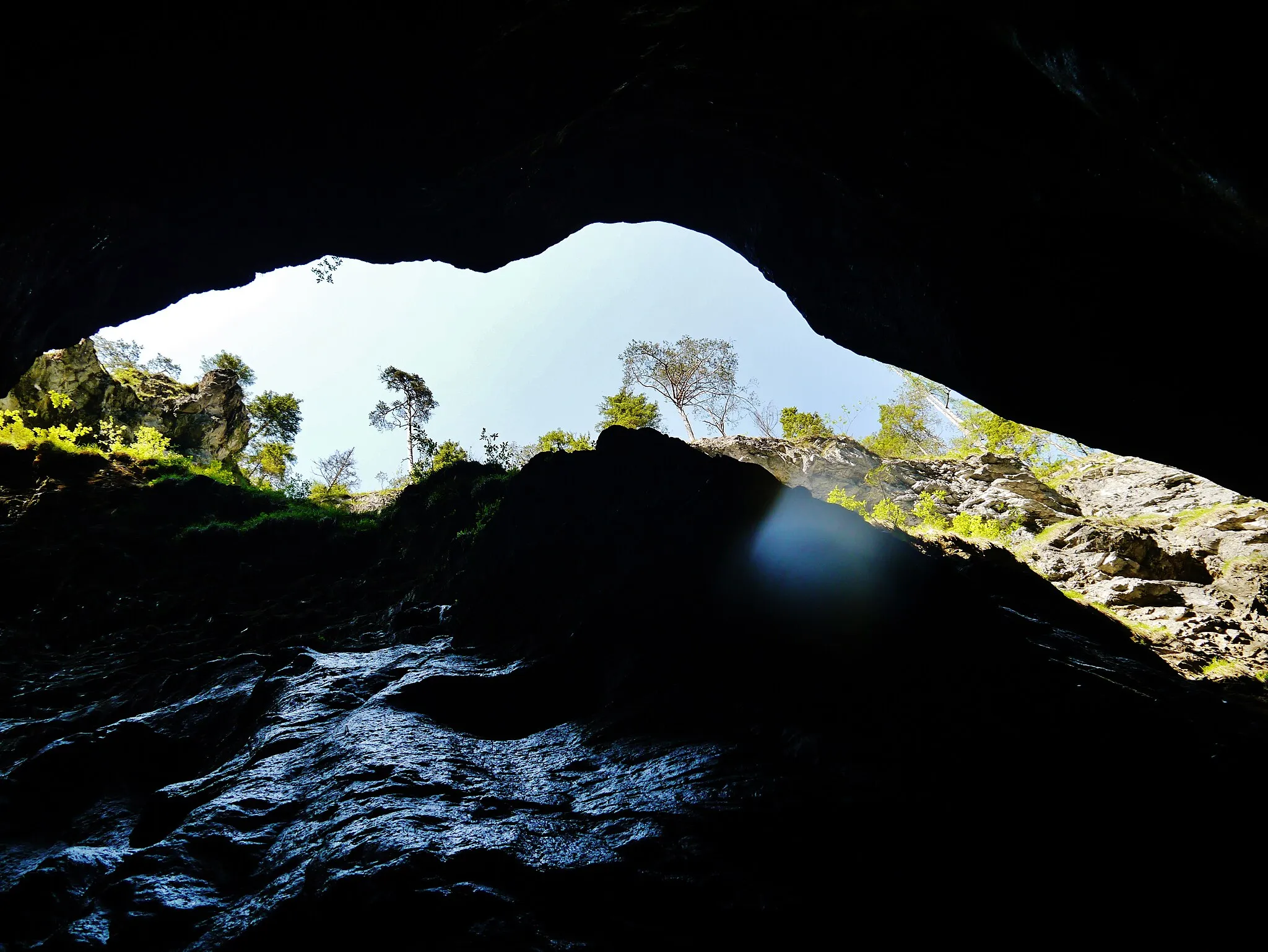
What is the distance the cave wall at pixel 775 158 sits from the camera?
4.71 metres

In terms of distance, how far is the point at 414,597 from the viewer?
10484 mm

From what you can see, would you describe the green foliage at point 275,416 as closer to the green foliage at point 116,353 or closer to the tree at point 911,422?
the green foliage at point 116,353

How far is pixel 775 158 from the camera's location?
936 centimetres

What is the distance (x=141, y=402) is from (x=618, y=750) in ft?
96.5

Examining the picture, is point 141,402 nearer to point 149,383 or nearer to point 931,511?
point 149,383

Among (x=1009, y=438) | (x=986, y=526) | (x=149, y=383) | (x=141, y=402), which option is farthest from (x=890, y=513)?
(x=149, y=383)

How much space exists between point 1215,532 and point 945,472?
37.4 feet

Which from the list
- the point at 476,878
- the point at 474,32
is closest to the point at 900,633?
the point at 476,878

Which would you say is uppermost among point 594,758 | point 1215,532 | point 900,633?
point 1215,532

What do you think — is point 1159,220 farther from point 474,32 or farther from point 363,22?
point 363,22

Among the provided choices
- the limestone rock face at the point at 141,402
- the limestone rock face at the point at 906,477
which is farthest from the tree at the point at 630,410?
the limestone rock face at the point at 141,402

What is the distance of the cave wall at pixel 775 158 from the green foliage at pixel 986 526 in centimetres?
873

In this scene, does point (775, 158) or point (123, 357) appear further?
point (123, 357)

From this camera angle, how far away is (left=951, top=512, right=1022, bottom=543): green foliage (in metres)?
17.0
